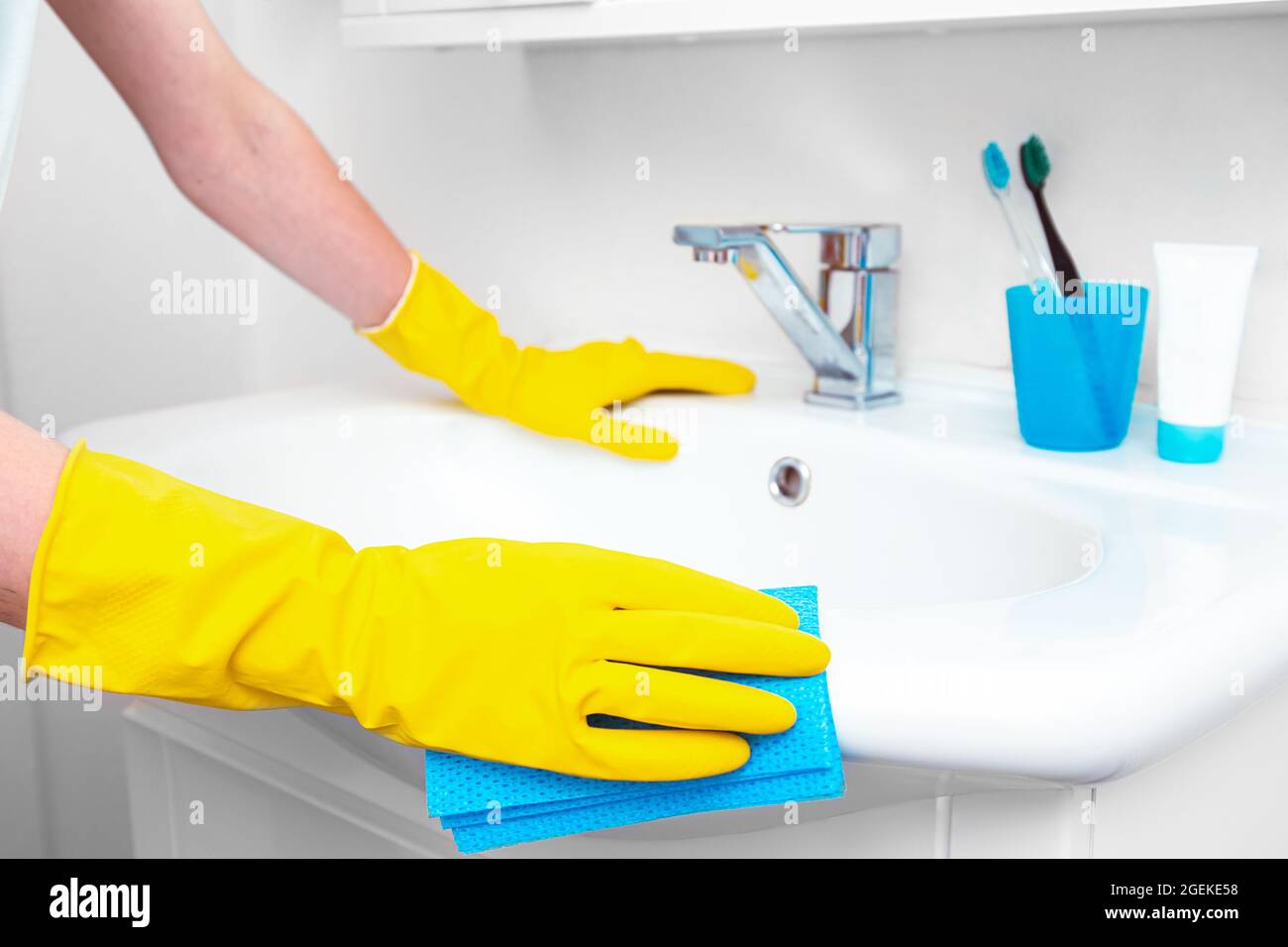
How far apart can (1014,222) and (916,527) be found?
0.20 m

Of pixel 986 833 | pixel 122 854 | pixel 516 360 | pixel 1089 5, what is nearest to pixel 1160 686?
pixel 986 833

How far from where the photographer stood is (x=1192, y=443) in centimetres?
74

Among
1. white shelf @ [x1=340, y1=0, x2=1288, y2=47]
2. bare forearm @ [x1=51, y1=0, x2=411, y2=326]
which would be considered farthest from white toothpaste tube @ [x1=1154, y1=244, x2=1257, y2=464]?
bare forearm @ [x1=51, y1=0, x2=411, y2=326]

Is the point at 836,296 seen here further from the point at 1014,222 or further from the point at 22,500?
the point at 22,500

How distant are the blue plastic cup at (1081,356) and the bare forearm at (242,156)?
1.49ft

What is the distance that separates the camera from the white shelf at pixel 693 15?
67 centimetres

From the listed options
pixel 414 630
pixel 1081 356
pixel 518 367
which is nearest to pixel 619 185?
pixel 518 367

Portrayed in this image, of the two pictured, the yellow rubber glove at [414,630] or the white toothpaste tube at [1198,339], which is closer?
the yellow rubber glove at [414,630]

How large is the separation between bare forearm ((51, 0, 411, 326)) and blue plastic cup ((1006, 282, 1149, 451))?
0.45 m

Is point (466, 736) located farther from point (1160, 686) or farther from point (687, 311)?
point (687, 311)

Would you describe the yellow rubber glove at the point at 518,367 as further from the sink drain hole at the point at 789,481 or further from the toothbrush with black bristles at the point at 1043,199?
the toothbrush with black bristles at the point at 1043,199

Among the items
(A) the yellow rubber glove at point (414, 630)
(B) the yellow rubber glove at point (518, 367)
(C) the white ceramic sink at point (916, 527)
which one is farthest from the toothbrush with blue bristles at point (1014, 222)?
(A) the yellow rubber glove at point (414, 630)

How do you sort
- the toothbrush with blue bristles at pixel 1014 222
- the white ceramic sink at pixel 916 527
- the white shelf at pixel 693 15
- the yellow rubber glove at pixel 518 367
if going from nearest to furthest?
the white ceramic sink at pixel 916 527
the white shelf at pixel 693 15
the toothbrush with blue bristles at pixel 1014 222
the yellow rubber glove at pixel 518 367

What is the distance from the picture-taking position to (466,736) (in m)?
0.48
